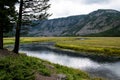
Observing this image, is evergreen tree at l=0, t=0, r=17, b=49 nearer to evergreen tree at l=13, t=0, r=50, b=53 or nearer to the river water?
evergreen tree at l=13, t=0, r=50, b=53

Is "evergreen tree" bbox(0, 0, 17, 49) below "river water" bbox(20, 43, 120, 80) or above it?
above

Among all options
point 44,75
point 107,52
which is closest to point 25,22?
point 44,75

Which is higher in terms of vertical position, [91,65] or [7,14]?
[7,14]

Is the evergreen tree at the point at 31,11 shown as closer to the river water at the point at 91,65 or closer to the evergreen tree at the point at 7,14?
the evergreen tree at the point at 7,14

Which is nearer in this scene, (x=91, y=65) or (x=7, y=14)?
(x=7, y=14)

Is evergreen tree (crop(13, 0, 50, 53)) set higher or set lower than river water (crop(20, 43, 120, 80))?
higher

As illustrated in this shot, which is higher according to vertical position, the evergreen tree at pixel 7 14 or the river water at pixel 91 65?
the evergreen tree at pixel 7 14

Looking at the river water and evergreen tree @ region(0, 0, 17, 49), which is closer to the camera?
evergreen tree @ region(0, 0, 17, 49)

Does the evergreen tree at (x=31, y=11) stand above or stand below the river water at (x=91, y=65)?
above

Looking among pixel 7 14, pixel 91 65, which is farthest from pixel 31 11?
pixel 91 65

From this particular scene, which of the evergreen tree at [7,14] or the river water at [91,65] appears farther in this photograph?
the river water at [91,65]

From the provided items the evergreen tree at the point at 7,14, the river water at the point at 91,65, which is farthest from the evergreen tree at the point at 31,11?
the river water at the point at 91,65

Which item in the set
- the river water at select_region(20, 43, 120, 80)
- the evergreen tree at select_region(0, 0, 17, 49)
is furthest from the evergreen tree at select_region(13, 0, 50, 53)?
the river water at select_region(20, 43, 120, 80)

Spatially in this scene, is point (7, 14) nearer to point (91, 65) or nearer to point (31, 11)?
point (31, 11)
